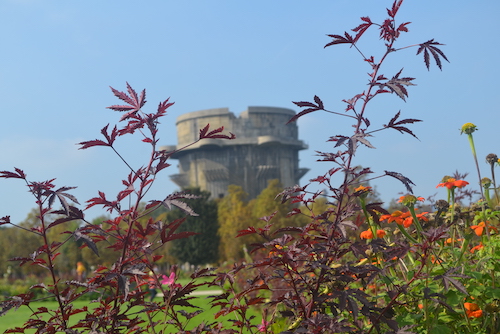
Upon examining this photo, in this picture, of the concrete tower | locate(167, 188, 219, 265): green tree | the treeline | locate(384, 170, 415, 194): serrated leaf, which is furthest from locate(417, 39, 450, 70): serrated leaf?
the concrete tower

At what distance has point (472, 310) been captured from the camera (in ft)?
8.79

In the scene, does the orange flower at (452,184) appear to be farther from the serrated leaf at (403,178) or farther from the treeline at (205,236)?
the treeline at (205,236)

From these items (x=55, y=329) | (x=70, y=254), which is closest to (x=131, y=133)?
(x=55, y=329)

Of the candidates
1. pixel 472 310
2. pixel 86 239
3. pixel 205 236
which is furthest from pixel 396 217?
pixel 205 236

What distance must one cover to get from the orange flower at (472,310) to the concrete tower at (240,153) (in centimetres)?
5600

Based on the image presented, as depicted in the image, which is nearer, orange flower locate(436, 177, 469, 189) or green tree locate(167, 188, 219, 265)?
orange flower locate(436, 177, 469, 189)

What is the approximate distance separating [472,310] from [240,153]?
5806 centimetres

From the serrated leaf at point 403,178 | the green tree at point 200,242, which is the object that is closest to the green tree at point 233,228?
the green tree at point 200,242

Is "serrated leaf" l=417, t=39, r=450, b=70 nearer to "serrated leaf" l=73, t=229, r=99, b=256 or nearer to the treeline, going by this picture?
"serrated leaf" l=73, t=229, r=99, b=256

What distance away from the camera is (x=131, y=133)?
7.11ft

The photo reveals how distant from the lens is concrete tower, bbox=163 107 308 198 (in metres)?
59.2

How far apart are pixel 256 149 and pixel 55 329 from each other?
192ft

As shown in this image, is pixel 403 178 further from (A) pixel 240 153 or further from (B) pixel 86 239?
(A) pixel 240 153

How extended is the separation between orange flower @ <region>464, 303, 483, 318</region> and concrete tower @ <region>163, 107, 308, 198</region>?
5600cm
